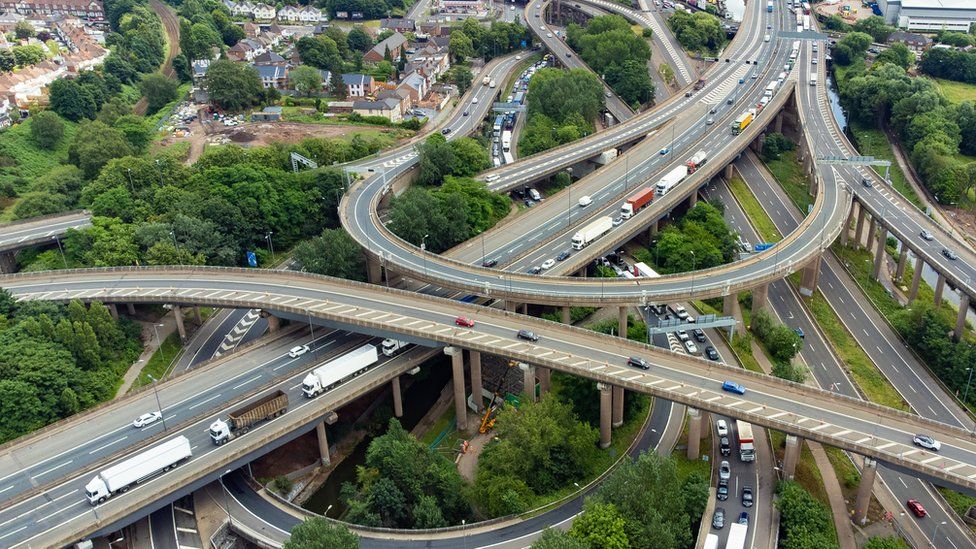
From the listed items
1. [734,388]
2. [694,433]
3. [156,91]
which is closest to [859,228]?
[734,388]

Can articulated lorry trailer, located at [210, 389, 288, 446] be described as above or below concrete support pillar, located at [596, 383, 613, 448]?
above

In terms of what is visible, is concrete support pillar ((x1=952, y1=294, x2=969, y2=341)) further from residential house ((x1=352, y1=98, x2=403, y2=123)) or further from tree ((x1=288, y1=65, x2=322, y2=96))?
tree ((x1=288, y1=65, x2=322, y2=96))

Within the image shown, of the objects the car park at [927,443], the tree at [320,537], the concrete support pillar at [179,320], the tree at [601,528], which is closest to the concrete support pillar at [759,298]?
the car park at [927,443]

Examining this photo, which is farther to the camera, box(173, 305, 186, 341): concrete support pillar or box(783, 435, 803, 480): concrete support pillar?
box(173, 305, 186, 341): concrete support pillar

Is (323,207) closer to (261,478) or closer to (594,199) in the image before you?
(594,199)

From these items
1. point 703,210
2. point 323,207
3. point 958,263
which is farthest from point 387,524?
point 958,263

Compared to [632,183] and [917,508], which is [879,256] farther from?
[917,508]

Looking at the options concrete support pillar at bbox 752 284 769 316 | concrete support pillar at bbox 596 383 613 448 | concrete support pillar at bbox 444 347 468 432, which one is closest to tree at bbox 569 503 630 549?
concrete support pillar at bbox 596 383 613 448
